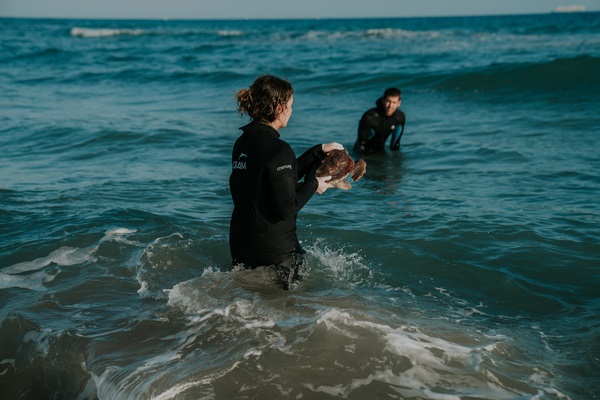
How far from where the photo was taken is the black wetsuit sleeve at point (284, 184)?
12.9 feet

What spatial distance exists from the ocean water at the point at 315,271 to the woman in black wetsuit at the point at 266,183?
0.86 ft

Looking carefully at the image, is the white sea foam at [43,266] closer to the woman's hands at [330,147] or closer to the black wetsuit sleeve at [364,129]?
the woman's hands at [330,147]

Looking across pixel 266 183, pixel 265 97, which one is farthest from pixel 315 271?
pixel 265 97

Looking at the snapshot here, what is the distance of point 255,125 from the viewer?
407cm

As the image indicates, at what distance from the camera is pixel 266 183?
13.2 feet

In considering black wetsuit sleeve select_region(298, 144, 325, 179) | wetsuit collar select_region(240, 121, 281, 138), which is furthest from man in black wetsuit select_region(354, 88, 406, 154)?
wetsuit collar select_region(240, 121, 281, 138)

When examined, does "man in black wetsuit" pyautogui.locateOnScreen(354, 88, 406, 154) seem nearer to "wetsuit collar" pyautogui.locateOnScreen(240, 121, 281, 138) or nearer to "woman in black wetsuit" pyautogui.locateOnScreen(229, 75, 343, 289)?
"woman in black wetsuit" pyautogui.locateOnScreen(229, 75, 343, 289)

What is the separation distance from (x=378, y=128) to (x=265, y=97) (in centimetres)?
671

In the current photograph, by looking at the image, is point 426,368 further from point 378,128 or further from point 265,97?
point 378,128

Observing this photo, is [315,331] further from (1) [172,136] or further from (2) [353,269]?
(1) [172,136]

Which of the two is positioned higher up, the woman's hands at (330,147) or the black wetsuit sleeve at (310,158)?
the woman's hands at (330,147)

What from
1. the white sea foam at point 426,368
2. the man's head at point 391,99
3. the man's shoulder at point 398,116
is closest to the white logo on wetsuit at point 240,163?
the white sea foam at point 426,368

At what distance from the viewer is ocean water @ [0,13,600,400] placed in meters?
3.75

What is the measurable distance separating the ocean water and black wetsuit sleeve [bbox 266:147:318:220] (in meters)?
A: 0.69
